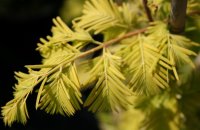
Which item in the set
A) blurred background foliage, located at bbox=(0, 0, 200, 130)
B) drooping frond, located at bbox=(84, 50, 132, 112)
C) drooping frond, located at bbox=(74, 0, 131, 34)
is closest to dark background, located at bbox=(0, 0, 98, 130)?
blurred background foliage, located at bbox=(0, 0, 200, 130)

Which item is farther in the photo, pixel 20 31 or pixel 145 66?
pixel 20 31

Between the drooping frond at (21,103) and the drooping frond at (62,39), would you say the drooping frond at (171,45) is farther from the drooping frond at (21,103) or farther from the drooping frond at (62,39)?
the drooping frond at (21,103)

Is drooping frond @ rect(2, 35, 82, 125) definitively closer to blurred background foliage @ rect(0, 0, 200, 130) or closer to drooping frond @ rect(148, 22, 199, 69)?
drooping frond @ rect(148, 22, 199, 69)

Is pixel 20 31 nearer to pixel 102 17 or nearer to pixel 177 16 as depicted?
pixel 102 17

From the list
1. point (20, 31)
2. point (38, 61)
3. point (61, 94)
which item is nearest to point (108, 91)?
point (61, 94)

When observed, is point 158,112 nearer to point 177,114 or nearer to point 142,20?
point 177,114
